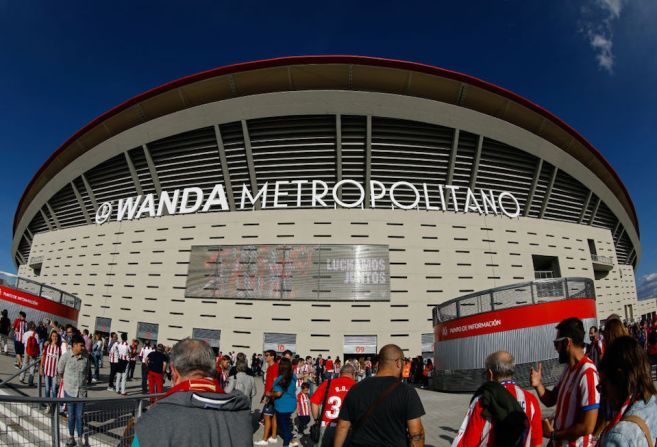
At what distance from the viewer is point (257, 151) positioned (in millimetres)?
23469

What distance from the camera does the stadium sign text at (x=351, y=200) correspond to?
23125mm

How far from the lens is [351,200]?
77.6 feet

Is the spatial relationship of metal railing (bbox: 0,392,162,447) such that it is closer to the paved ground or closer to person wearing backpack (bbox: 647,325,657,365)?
the paved ground

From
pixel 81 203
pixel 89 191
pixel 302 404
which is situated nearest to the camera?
pixel 302 404

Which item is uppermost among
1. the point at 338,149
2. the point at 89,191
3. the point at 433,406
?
the point at 338,149

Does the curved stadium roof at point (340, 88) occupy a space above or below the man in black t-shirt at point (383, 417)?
above

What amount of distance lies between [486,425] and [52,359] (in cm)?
823

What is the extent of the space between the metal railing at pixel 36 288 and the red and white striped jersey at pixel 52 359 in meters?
12.4

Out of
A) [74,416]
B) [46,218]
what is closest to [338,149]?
[74,416]

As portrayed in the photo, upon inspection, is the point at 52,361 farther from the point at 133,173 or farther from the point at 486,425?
the point at 133,173

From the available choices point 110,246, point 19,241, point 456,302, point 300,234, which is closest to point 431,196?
point 300,234

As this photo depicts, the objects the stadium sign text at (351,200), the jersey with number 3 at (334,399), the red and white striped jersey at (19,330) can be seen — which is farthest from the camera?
the stadium sign text at (351,200)

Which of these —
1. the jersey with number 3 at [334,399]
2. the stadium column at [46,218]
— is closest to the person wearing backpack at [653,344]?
the jersey with number 3 at [334,399]

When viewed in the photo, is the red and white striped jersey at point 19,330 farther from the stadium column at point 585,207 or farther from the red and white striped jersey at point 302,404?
the stadium column at point 585,207
